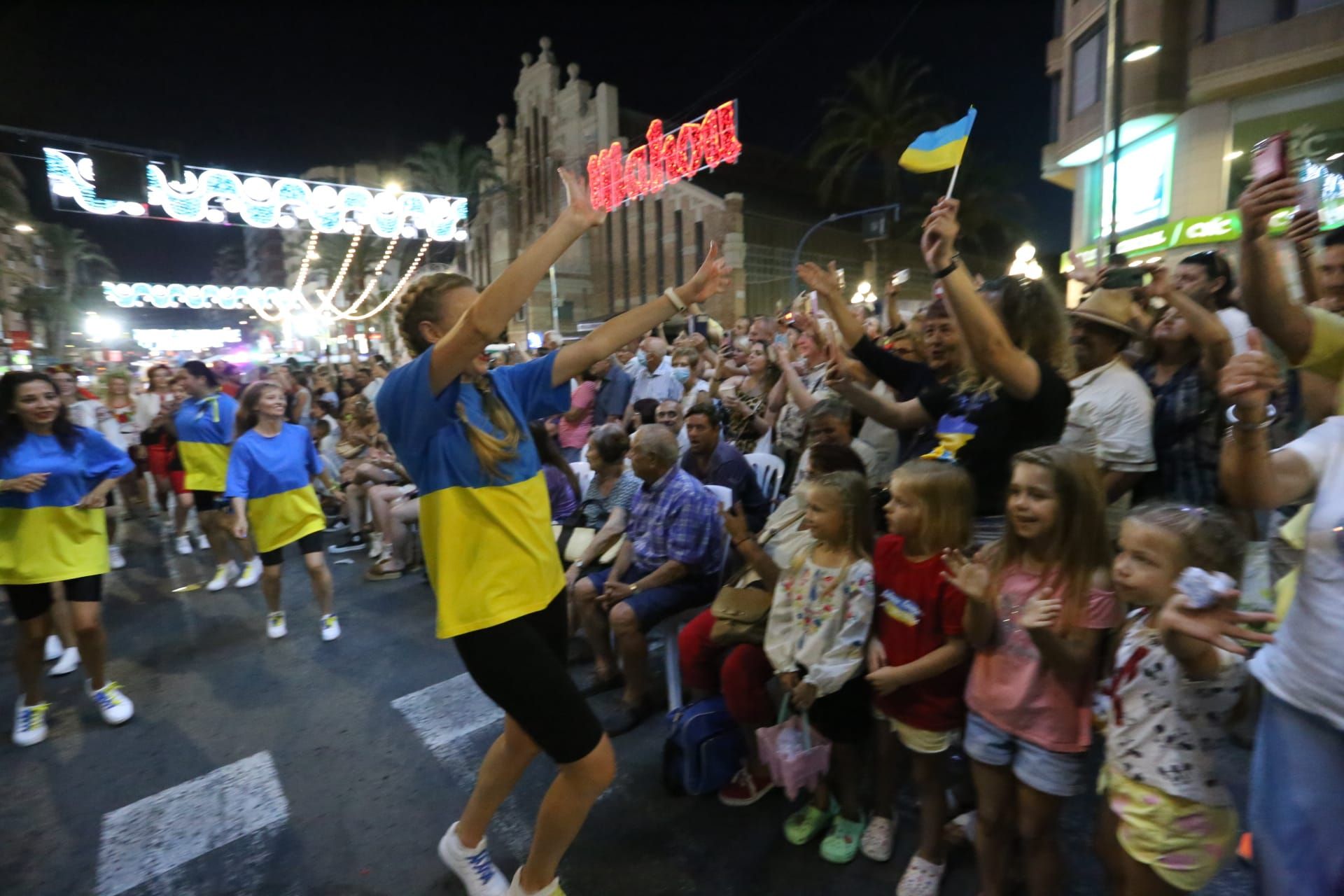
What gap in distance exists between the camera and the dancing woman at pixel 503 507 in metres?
1.90

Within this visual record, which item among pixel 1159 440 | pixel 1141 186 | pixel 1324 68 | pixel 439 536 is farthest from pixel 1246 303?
pixel 1141 186

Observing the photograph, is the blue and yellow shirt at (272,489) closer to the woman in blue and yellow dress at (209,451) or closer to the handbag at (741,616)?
the woman in blue and yellow dress at (209,451)

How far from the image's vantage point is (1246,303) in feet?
5.38

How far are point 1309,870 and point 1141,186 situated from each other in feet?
55.8

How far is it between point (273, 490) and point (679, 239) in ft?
88.1

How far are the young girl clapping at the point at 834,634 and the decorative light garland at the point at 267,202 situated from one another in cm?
1431

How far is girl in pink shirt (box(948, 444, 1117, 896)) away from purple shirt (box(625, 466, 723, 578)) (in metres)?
1.62

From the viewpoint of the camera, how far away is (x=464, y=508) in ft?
6.40

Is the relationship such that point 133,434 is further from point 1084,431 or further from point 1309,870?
point 1309,870

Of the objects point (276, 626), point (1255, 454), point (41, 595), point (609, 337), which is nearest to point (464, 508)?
point (609, 337)

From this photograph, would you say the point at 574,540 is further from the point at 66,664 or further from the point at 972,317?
the point at 66,664

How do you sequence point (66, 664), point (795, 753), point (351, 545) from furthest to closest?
point (351, 545) < point (66, 664) < point (795, 753)

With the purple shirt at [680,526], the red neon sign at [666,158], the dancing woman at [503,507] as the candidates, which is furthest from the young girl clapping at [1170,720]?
the red neon sign at [666,158]

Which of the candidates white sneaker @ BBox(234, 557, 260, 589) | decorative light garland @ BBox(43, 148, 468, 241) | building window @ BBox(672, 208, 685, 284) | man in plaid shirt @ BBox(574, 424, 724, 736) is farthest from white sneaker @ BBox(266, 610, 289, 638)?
building window @ BBox(672, 208, 685, 284)
